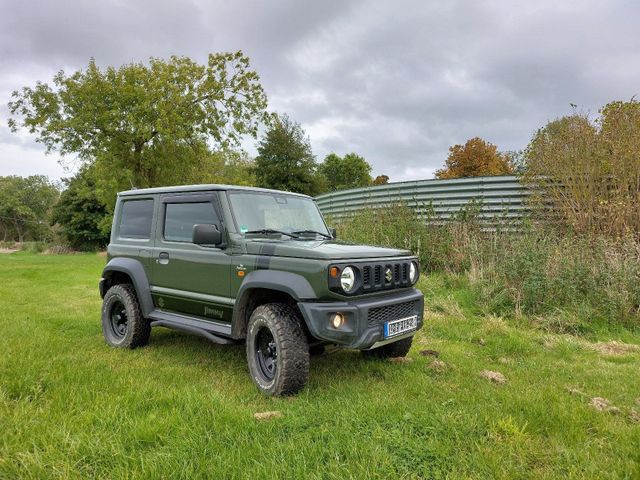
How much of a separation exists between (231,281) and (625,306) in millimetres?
5448

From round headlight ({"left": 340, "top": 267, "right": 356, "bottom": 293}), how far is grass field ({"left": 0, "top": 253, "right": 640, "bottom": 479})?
2.94 feet

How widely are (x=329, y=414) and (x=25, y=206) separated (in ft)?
238

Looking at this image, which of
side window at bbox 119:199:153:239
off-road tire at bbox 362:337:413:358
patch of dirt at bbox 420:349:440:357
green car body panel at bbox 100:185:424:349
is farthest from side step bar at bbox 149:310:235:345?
patch of dirt at bbox 420:349:440:357

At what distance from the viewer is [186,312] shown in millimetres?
4531

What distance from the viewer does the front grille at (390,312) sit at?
3.56 m

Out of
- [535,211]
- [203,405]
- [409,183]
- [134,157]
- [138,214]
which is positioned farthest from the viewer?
[134,157]

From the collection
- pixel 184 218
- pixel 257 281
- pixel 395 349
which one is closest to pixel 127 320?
pixel 184 218

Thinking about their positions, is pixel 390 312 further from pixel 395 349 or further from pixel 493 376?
pixel 493 376

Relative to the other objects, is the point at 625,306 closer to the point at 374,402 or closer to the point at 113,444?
the point at 374,402

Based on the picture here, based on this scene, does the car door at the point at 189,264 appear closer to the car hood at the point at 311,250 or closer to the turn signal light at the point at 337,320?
the car hood at the point at 311,250

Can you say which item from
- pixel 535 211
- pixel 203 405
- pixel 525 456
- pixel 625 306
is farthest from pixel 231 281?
pixel 535 211

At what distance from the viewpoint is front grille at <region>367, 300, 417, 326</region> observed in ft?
11.7

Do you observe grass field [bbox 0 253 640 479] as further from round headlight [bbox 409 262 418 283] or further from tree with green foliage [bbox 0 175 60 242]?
tree with green foliage [bbox 0 175 60 242]

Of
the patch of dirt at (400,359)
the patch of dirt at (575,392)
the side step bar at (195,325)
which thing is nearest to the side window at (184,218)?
the side step bar at (195,325)
